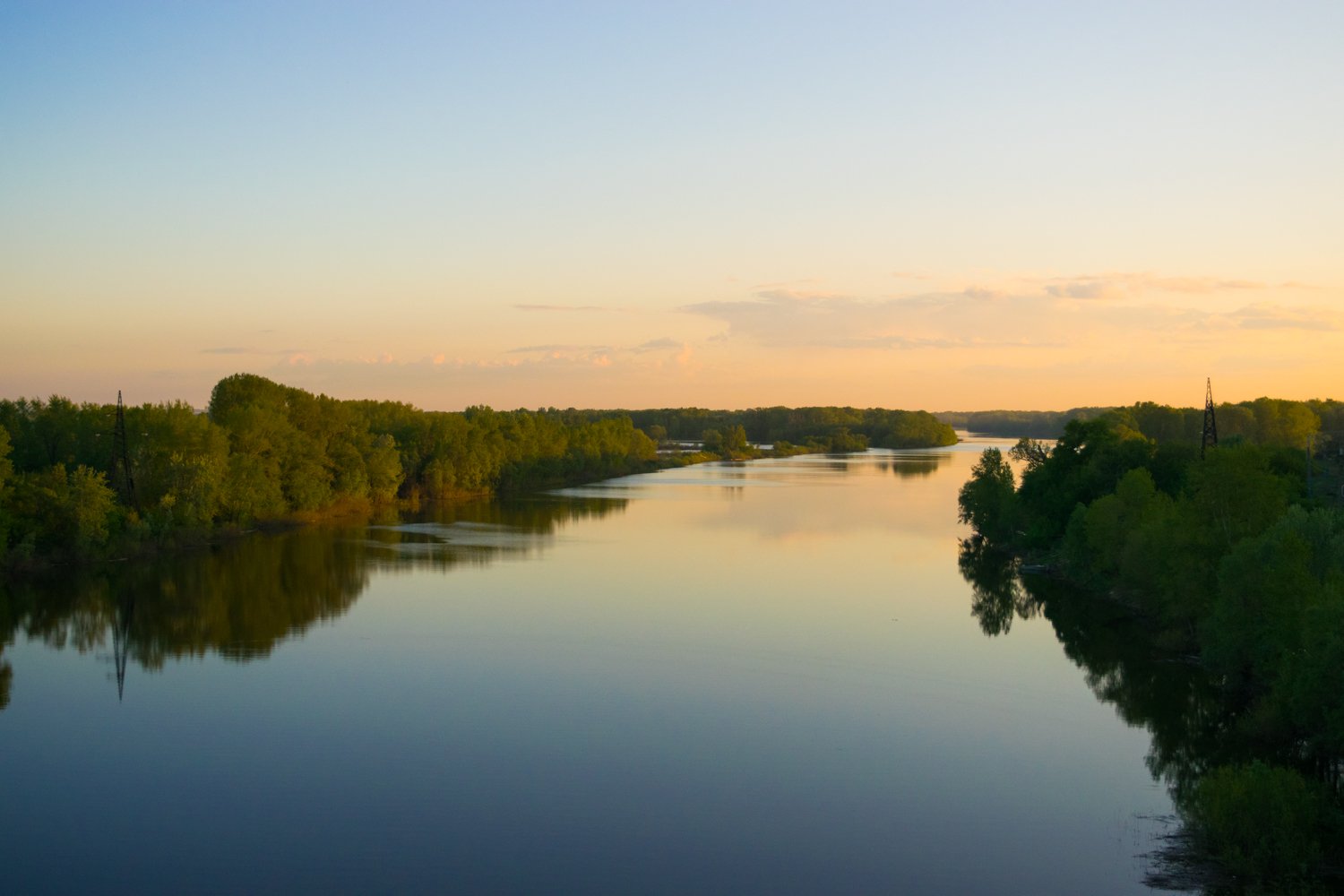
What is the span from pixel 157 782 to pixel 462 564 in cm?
1901

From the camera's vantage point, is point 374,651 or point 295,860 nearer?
point 295,860

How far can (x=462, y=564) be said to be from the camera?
1328 inches

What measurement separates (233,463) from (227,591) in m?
13.2

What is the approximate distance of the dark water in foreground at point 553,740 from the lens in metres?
12.4

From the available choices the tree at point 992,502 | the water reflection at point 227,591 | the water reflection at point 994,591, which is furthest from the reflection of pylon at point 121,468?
the tree at point 992,502

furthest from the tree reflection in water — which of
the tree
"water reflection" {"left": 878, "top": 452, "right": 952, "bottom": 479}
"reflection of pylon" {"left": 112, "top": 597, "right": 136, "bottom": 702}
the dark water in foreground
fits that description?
"water reflection" {"left": 878, "top": 452, "right": 952, "bottom": 479}

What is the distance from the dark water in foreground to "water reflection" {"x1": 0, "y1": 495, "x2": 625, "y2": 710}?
0.51ft

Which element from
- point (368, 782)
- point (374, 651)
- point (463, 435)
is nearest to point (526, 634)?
point (374, 651)

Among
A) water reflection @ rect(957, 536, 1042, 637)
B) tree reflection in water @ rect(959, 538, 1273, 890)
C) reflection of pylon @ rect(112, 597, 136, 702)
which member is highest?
reflection of pylon @ rect(112, 597, 136, 702)

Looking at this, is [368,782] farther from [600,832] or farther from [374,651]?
[374,651]

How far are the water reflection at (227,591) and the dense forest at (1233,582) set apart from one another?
17304mm

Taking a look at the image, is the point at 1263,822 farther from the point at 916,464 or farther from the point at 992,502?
the point at 916,464

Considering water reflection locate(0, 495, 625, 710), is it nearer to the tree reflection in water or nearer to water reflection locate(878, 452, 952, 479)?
the tree reflection in water

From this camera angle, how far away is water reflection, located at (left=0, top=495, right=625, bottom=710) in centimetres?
2322
